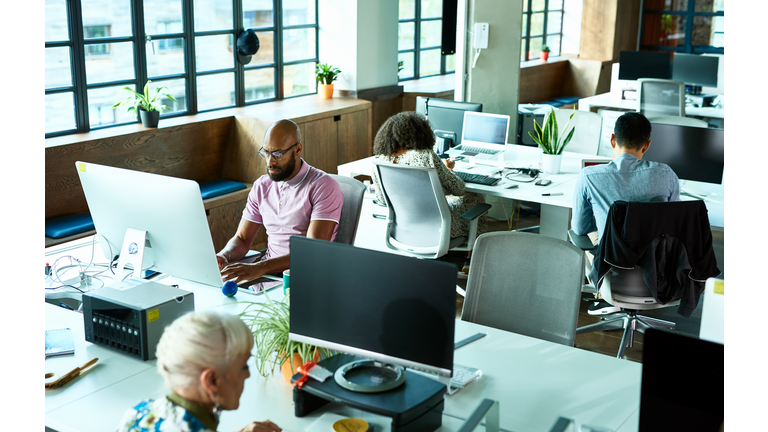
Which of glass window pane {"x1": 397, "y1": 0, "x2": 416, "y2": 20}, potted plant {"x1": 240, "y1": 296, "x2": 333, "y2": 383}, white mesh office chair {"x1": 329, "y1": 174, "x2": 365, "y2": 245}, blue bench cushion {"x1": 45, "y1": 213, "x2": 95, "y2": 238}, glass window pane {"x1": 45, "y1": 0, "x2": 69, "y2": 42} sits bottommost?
blue bench cushion {"x1": 45, "y1": 213, "x2": 95, "y2": 238}

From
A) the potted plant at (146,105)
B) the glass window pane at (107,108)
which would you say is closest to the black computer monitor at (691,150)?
the potted plant at (146,105)

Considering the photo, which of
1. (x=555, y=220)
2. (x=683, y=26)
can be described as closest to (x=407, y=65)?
(x=555, y=220)

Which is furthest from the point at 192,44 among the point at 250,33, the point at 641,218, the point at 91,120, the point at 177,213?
the point at 641,218

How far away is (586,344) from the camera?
3850mm

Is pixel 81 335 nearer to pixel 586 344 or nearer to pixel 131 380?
pixel 131 380

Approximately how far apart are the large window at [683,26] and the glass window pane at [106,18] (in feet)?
28.5

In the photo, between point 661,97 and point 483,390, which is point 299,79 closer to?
point 661,97

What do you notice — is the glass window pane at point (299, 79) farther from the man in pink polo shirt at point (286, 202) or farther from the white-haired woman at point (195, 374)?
the white-haired woman at point (195, 374)

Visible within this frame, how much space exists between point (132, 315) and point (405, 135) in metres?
2.32

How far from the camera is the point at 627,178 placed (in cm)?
350

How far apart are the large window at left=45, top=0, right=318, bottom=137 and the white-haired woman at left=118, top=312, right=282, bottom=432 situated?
3.86 meters

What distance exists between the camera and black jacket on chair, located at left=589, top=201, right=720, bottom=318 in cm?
321

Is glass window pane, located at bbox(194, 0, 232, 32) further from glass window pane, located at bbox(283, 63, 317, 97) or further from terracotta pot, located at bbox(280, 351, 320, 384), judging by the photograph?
terracotta pot, located at bbox(280, 351, 320, 384)

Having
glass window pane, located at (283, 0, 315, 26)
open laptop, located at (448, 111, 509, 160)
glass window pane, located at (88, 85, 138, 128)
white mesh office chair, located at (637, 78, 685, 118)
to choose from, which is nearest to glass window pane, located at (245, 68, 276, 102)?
glass window pane, located at (283, 0, 315, 26)
